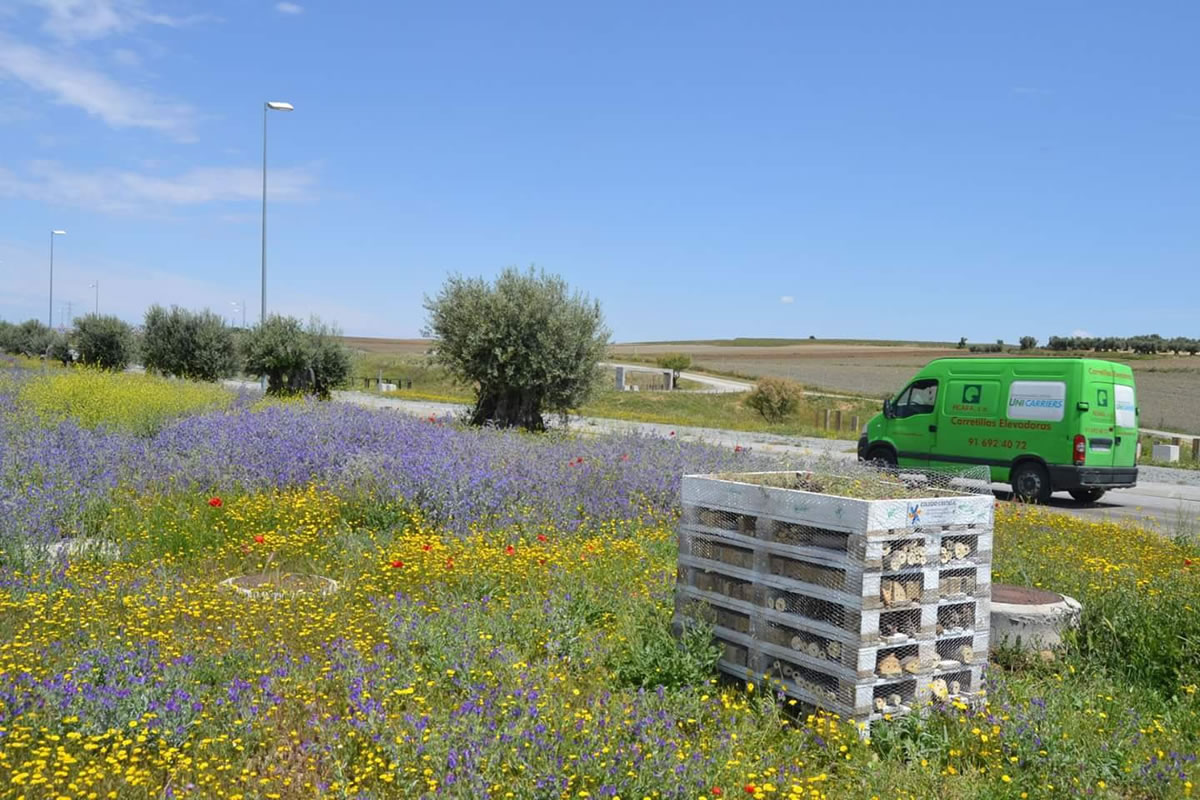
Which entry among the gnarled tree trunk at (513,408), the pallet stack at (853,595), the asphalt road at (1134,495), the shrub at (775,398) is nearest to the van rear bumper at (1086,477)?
the asphalt road at (1134,495)

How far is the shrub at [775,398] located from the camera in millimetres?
40125

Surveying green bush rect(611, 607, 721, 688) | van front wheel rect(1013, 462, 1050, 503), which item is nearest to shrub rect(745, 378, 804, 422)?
van front wheel rect(1013, 462, 1050, 503)

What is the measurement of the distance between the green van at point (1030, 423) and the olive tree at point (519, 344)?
20.5 feet

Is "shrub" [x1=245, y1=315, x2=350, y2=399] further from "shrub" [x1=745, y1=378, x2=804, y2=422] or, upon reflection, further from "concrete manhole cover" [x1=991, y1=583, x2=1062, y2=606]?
"concrete manhole cover" [x1=991, y1=583, x2=1062, y2=606]

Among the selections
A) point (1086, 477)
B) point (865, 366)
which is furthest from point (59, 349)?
point (865, 366)

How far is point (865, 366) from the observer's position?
84500mm

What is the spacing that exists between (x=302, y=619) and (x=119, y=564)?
2.22 meters

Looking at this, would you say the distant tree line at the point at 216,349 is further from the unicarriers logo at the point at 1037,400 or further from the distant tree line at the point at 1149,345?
the distant tree line at the point at 1149,345

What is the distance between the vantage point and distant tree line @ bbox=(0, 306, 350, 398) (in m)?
26.0

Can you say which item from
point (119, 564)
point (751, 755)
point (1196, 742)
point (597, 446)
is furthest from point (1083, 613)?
point (597, 446)

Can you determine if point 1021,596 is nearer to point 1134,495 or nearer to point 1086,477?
point 1086,477

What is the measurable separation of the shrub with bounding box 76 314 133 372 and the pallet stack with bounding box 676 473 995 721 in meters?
37.9

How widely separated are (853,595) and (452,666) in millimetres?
2079

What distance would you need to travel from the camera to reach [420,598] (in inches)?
256
